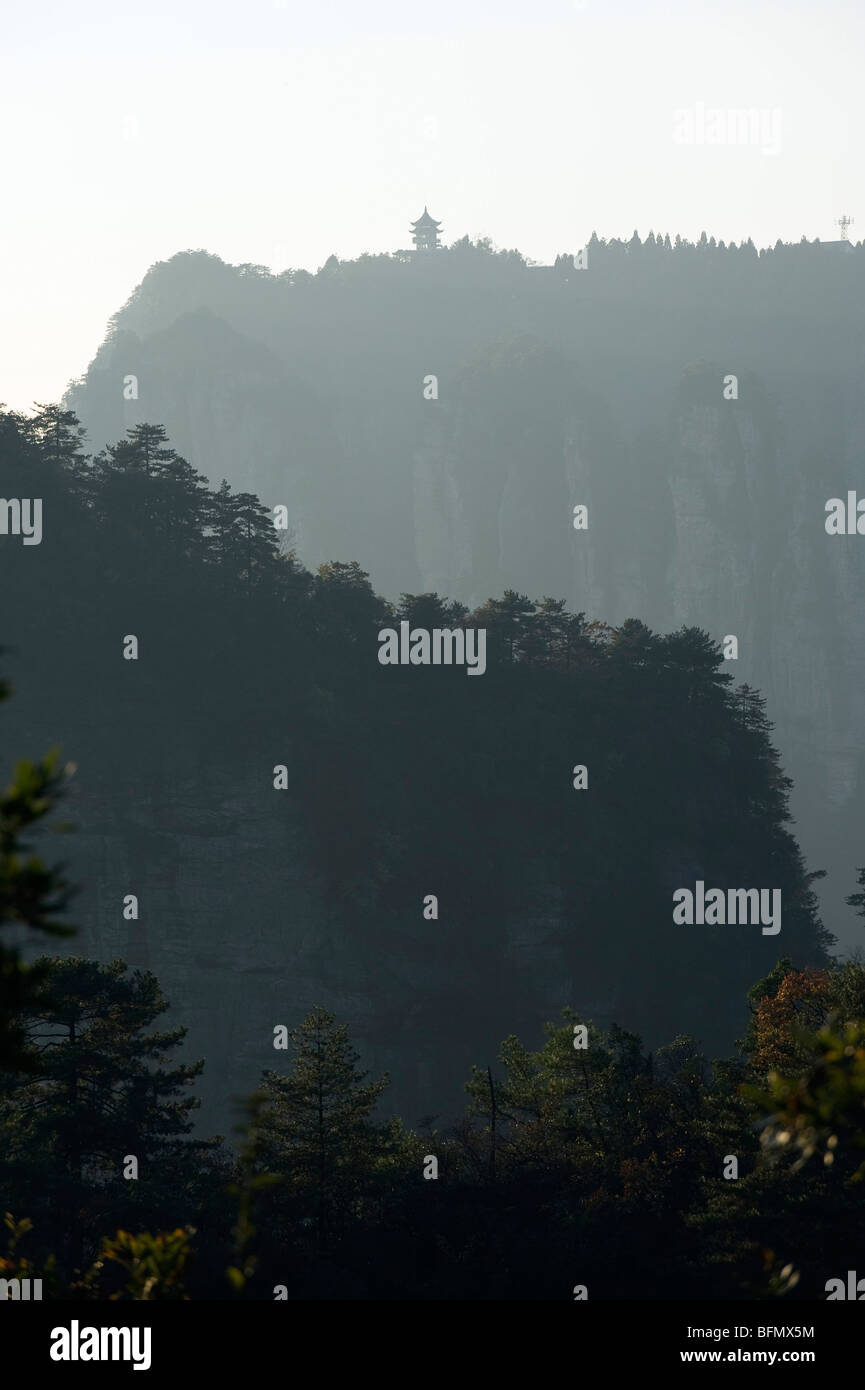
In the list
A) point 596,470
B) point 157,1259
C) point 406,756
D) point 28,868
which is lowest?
point 157,1259

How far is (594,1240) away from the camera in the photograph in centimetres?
3111

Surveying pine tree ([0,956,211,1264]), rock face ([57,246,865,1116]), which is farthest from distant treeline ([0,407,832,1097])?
rock face ([57,246,865,1116])

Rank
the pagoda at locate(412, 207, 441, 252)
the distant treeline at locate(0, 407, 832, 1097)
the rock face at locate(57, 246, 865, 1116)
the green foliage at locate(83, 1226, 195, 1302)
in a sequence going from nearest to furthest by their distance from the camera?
the green foliage at locate(83, 1226, 195, 1302) < the distant treeline at locate(0, 407, 832, 1097) < the rock face at locate(57, 246, 865, 1116) < the pagoda at locate(412, 207, 441, 252)

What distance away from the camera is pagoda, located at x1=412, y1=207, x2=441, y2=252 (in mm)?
198125

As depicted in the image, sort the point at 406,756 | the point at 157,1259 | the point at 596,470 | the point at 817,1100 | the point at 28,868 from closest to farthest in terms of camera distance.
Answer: the point at 28,868 → the point at 817,1100 → the point at 157,1259 → the point at 406,756 → the point at 596,470

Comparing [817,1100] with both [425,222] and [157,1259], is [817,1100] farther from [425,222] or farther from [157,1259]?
[425,222]

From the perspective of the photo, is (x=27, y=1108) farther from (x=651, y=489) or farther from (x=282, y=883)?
(x=651, y=489)

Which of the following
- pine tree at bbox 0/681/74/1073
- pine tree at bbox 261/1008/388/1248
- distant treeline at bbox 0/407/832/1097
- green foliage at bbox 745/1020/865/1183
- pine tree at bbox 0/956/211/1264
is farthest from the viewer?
distant treeline at bbox 0/407/832/1097

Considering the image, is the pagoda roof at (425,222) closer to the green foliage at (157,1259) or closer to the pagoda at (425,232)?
the pagoda at (425,232)

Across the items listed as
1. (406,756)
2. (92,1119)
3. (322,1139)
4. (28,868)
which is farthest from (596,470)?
(28,868)

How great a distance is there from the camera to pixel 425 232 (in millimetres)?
198750

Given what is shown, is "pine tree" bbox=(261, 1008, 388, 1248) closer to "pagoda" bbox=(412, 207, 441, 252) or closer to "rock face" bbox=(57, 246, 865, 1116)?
"rock face" bbox=(57, 246, 865, 1116)

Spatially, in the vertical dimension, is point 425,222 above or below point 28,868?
above

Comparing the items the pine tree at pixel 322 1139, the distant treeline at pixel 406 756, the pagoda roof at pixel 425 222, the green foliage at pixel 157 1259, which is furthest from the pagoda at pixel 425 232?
the green foliage at pixel 157 1259
